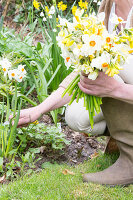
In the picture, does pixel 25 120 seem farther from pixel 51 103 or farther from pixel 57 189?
pixel 57 189

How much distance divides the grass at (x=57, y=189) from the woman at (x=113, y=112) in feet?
0.24

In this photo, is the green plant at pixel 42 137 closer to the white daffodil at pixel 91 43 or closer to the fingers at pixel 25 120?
the fingers at pixel 25 120

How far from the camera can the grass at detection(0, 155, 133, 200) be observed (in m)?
1.85

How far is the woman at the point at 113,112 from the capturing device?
1.73m

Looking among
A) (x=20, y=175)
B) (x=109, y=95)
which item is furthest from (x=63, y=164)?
(x=109, y=95)

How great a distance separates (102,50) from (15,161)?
1.10 metres

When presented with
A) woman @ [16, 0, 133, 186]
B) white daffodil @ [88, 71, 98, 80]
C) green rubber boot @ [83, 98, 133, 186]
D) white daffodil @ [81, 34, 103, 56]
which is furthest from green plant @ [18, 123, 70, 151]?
white daffodil @ [81, 34, 103, 56]

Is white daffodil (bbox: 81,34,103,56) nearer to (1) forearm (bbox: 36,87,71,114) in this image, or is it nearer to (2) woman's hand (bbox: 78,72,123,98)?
(2) woman's hand (bbox: 78,72,123,98)

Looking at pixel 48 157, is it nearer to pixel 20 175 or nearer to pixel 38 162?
pixel 38 162

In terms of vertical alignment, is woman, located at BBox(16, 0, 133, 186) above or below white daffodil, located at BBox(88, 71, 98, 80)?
below

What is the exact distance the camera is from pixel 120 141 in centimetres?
200

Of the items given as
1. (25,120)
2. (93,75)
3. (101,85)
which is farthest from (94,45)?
(25,120)

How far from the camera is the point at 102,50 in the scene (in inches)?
59.9

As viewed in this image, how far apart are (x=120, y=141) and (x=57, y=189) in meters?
0.48
